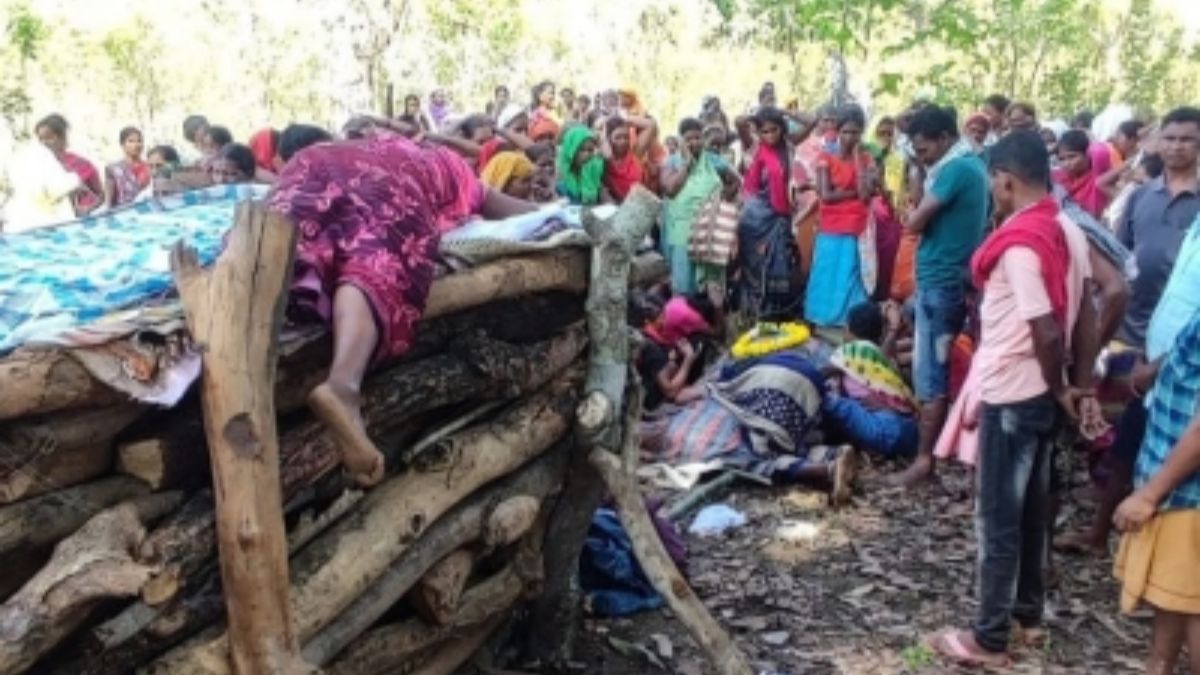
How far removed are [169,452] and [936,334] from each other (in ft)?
16.5

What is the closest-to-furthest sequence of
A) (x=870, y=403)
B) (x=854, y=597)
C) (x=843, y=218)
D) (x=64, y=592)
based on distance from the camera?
(x=64, y=592) < (x=854, y=597) < (x=870, y=403) < (x=843, y=218)

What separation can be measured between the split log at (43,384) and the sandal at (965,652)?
12.0 feet

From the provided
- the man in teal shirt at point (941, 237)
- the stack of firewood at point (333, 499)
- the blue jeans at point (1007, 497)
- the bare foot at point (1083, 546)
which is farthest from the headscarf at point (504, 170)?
the blue jeans at point (1007, 497)

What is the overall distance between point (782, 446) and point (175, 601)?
493cm

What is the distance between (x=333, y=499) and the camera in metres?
3.75

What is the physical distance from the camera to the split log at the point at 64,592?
256cm

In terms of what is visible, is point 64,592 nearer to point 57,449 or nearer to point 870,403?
point 57,449

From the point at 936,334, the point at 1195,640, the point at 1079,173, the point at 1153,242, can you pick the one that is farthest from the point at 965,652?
the point at 1079,173

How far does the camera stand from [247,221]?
2.96m

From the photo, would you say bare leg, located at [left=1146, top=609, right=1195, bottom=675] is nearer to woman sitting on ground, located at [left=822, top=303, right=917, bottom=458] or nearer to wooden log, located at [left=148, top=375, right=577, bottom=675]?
wooden log, located at [left=148, top=375, right=577, bottom=675]

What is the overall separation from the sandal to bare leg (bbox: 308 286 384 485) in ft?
9.33

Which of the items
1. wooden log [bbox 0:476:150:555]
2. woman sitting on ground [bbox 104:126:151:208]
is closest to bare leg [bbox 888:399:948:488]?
wooden log [bbox 0:476:150:555]

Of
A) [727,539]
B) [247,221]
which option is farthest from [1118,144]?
[247,221]

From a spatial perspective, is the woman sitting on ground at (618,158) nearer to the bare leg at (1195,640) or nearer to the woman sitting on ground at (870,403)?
the woman sitting on ground at (870,403)
